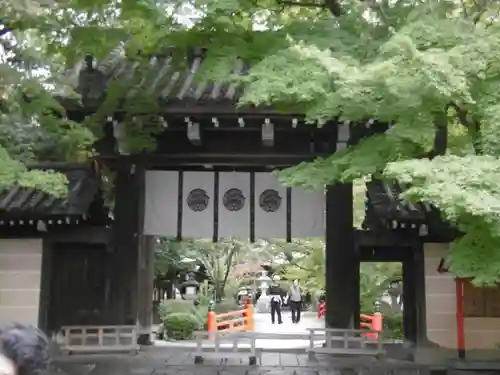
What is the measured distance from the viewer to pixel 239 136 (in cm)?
1233

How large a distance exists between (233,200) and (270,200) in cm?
80

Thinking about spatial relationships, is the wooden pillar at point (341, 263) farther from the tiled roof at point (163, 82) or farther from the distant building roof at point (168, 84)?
the tiled roof at point (163, 82)

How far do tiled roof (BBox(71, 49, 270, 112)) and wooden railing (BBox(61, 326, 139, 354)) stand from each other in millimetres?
4506

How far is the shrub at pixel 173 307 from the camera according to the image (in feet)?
66.5

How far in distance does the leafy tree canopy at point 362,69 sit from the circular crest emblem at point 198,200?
3.61 meters

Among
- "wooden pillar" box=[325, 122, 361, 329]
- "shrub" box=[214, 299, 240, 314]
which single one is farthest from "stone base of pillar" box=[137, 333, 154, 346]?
"shrub" box=[214, 299, 240, 314]

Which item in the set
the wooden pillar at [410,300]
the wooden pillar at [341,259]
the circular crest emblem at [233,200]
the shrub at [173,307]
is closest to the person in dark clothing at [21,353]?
the wooden pillar at [341,259]

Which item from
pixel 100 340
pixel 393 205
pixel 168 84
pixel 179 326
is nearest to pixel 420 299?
pixel 393 205

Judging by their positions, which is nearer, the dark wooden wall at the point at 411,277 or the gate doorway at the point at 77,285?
the dark wooden wall at the point at 411,277

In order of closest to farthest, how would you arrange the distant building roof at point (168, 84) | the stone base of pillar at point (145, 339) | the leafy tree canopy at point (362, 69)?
1. the leafy tree canopy at point (362, 69)
2. the distant building roof at point (168, 84)
3. the stone base of pillar at point (145, 339)

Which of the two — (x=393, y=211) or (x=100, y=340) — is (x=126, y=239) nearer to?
(x=100, y=340)

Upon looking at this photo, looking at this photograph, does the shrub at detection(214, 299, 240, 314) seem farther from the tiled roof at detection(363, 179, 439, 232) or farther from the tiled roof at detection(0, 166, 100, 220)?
the tiled roof at detection(363, 179, 439, 232)

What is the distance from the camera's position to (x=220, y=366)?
39.1ft

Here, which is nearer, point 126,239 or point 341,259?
point 341,259
